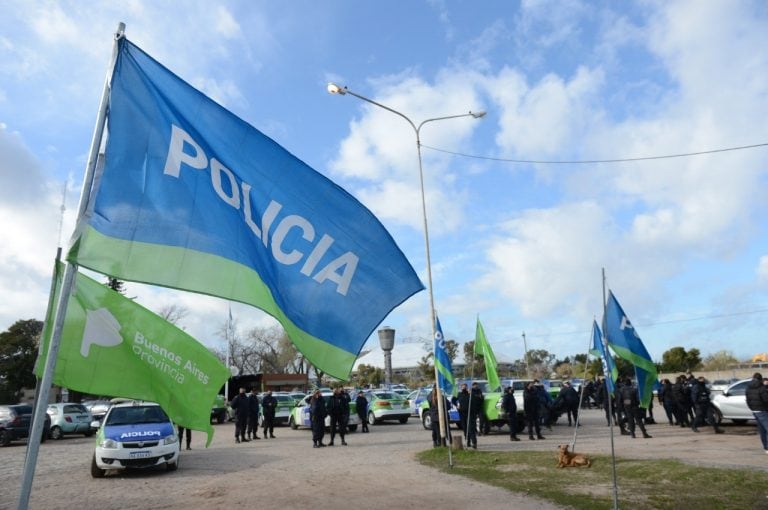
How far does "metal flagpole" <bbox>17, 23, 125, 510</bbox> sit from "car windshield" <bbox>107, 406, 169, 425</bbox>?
1076cm

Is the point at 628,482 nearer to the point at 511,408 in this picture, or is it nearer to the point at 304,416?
the point at 511,408

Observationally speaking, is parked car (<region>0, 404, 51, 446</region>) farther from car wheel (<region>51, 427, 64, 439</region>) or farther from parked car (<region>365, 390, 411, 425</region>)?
parked car (<region>365, 390, 411, 425</region>)

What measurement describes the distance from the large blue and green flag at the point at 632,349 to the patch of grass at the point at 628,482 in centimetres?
159

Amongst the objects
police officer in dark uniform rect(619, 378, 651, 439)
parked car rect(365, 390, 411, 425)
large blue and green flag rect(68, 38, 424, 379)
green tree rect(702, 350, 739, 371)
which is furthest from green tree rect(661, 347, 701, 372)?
large blue and green flag rect(68, 38, 424, 379)

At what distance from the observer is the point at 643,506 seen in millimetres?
8234

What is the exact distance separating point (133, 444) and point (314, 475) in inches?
162

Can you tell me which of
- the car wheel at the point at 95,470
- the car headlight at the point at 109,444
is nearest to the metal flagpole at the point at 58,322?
the car headlight at the point at 109,444

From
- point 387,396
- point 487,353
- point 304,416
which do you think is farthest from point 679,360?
point 487,353

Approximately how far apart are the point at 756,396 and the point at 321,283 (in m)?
12.9

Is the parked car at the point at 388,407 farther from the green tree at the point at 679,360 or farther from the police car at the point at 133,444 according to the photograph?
the green tree at the point at 679,360

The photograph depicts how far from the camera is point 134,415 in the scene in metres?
14.0

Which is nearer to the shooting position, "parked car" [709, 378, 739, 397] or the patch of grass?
the patch of grass

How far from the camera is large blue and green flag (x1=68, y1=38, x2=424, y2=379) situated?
4488 millimetres

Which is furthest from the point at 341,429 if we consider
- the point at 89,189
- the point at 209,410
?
the point at 89,189
